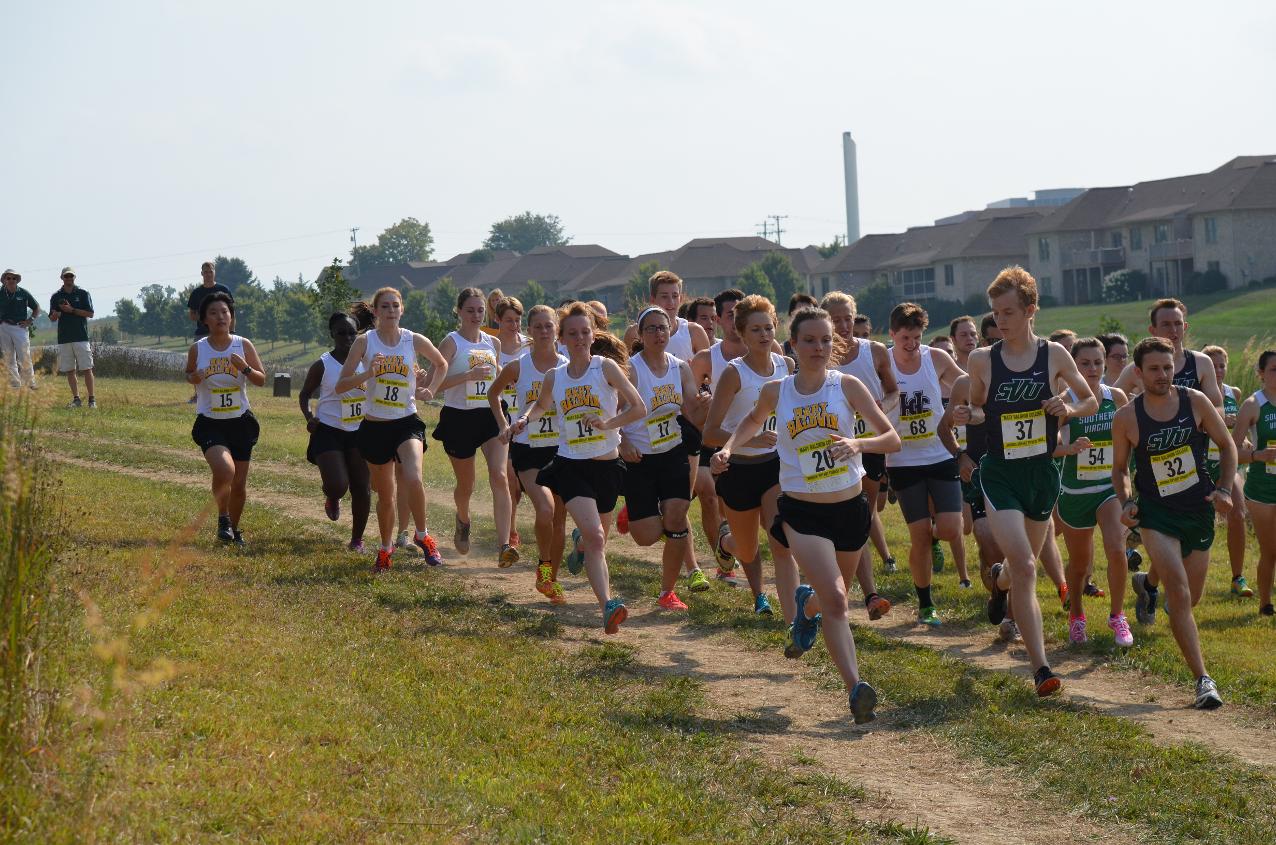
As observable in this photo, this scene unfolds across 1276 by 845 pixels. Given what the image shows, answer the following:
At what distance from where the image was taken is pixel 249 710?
707 centimetres

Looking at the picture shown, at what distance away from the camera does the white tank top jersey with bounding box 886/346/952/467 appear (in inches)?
443

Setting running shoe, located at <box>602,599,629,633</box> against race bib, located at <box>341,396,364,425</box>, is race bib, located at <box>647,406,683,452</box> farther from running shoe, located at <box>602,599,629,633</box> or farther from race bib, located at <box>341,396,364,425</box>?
race bib, located at <box>341,396,364,425</box>

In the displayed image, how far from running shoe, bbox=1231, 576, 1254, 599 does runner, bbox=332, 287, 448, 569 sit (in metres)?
7.06

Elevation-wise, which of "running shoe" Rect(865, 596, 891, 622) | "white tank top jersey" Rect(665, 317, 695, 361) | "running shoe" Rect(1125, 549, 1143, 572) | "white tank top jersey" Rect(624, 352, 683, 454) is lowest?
"running shoe" Rect(1125, 549, 1143, 572)

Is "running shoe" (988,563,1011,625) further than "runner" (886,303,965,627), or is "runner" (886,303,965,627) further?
"runner" (886,303,965,627)

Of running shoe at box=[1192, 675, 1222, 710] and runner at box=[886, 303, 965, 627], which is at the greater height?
runner at box=[886, 303, 965, 627]

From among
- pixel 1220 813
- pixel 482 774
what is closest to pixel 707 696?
pixel 482 774

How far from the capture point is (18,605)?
16.7 feet

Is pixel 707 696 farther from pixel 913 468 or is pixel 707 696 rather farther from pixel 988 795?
pixel 913 468

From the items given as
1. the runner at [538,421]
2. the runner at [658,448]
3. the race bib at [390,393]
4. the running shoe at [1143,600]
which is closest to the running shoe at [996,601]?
the running shoe at [1143,600]

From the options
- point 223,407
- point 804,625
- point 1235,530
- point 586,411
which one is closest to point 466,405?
point 223,407

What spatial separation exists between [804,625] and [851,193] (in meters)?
166

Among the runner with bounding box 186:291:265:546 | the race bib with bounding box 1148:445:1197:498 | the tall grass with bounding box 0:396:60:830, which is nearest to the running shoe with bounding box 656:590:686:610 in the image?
the race bib with bounding box 1148:445:1197:498

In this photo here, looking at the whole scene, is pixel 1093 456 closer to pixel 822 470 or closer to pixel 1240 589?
pixel 1240 589
